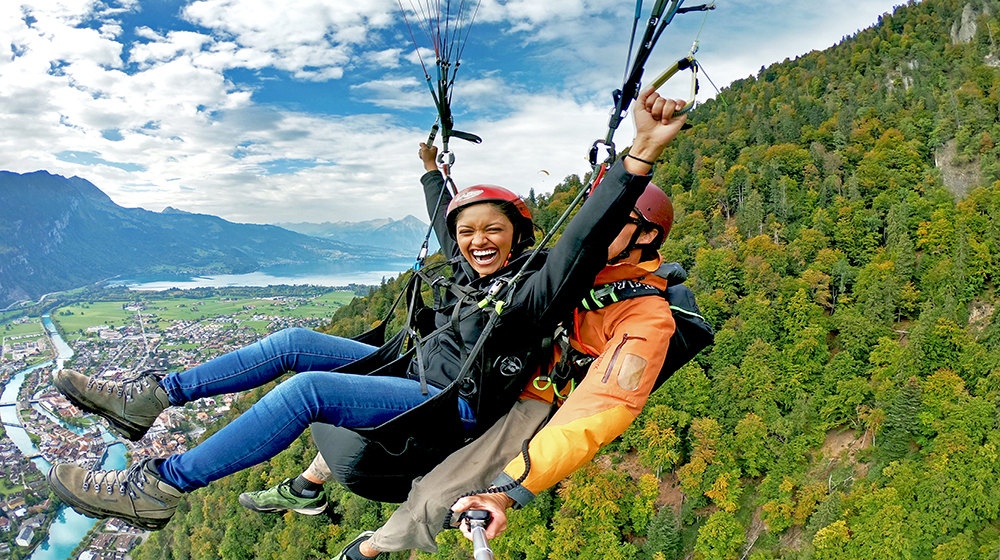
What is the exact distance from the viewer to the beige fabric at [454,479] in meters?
3.07

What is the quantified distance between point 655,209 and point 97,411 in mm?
3682

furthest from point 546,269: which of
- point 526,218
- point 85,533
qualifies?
point 85,533

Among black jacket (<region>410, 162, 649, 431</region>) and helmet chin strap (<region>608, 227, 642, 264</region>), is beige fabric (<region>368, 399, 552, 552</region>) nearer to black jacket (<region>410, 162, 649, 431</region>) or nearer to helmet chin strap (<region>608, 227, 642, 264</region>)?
black jacket (<region>410, 162, 649, 431</region>)

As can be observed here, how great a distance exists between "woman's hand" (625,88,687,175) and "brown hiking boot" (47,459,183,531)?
2.94 metres

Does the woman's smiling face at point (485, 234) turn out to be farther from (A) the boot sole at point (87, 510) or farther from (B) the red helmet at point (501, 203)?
(A) the boot sole at point (87, 510)

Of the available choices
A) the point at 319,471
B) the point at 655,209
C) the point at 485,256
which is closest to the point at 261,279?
the point at 319,471

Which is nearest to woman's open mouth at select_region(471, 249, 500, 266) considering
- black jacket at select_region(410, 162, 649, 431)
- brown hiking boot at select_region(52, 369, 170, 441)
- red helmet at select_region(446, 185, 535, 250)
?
black jacket at select_region(410, 162, 649, 431)

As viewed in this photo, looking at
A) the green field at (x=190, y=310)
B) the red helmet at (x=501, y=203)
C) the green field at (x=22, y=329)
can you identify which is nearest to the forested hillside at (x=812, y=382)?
the red helmet at (x=501, y=203)

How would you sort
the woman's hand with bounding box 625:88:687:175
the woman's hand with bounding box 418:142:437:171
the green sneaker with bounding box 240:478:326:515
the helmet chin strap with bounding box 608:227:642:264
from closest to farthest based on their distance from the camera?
the woman's hand with bounding box 625:88:687:175 < the helmet chin strap with bounding box 608:227:642:264 < the green sneaker with bounding box 240:478:326:515 < the woman's hand with bounding box 418:142:437:171

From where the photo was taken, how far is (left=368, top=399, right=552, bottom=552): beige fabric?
10.1ft

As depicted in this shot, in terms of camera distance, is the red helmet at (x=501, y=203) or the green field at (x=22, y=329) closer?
the red helmet at (x=501, y=203)

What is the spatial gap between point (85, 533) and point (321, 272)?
150 m

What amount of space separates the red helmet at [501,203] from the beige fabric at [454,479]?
3.67ft

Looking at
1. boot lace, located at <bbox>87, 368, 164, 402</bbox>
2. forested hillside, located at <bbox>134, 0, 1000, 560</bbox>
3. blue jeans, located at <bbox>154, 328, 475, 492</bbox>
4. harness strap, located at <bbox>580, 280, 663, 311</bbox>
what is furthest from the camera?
forested hillside, located at <bbox>134, 0, 1000, 560</bbox>
